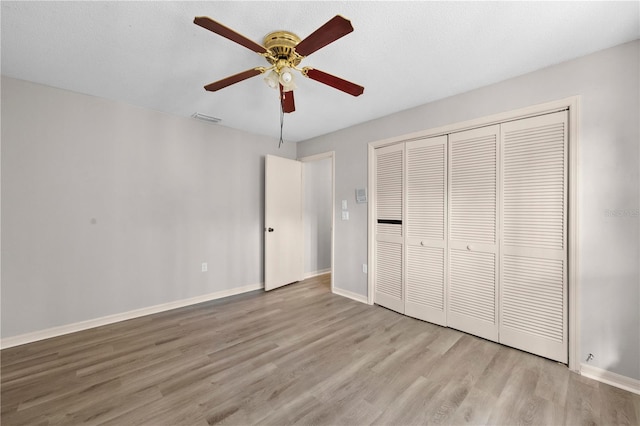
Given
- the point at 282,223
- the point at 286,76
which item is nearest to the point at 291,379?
the point at 286,76

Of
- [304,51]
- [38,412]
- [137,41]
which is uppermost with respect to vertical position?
[137,41]

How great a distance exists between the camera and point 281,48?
1814 mm

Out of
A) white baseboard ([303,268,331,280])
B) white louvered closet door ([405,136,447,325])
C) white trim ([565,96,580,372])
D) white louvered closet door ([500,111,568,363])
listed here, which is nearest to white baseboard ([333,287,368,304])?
white louvered closet door ([405,136,447,325])

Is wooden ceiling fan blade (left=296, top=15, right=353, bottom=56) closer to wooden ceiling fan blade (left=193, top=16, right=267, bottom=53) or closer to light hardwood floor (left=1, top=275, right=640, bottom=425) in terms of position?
wooden ceiling fan blade (left=193, top=16, right=267, bottom=53)

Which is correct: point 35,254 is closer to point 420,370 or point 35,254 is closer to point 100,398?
point 100,398

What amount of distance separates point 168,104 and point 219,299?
99.6 inches

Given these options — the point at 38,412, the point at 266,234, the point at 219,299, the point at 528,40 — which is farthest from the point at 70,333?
the point at 528,40

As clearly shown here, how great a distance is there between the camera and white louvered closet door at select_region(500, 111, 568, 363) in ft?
7.14

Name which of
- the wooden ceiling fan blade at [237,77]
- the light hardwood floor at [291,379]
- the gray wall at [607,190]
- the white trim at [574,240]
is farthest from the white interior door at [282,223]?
the white trim at [574,240]

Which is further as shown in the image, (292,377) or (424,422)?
(292,377)

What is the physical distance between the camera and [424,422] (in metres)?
1.60

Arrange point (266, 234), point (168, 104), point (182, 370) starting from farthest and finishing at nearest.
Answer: point (266, 234)
point (168, 104)
point (182, 370)

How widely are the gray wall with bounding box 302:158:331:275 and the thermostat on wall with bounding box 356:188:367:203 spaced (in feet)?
4.23

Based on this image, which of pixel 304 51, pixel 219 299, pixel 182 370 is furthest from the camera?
pixel 219 299
